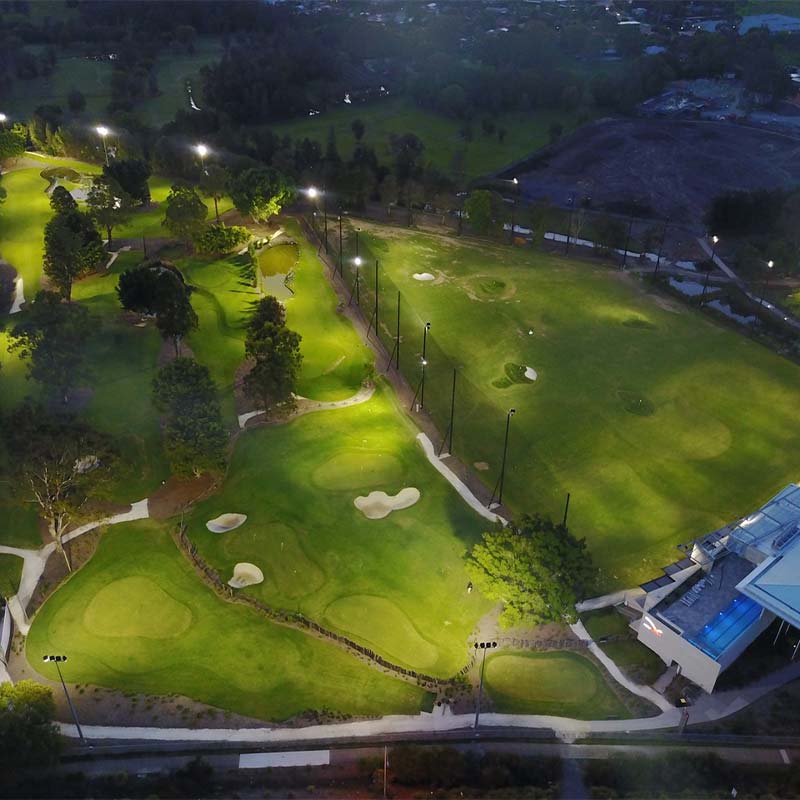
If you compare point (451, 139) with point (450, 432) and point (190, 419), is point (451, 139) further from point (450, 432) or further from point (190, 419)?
point (190, 419)

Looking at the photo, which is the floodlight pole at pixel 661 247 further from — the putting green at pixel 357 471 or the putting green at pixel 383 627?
the putting green at pixel 383 627

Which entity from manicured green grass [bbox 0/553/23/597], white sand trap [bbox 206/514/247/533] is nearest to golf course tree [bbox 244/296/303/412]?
white sand trap [bbox 206/514/247/533]

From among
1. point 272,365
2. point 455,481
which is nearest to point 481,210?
point 272,365

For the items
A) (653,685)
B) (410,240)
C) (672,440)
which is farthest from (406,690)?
(410,240)

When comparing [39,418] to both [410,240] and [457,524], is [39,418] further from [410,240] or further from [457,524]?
[410,240]

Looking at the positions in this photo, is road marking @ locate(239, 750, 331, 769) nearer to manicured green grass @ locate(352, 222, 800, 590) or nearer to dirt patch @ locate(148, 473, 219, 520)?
dirt patch @ locate(148, 473, 219, 520)

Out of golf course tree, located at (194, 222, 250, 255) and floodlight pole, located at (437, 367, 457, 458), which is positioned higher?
golf course tree, located at (194, 222, 250, 255)

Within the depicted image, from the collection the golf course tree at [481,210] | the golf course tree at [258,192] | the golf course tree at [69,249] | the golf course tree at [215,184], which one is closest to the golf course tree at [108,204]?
the golf course tree at [69,249]
